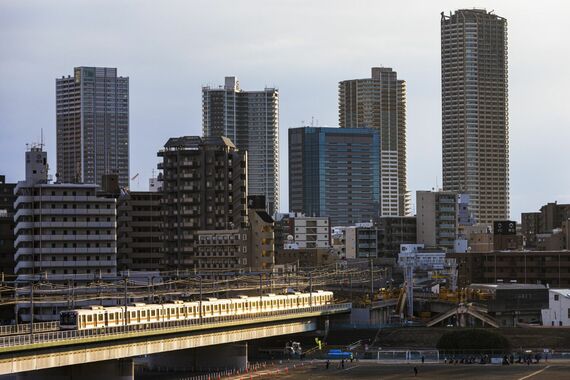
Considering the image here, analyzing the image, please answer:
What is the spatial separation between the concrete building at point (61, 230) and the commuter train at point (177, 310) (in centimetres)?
2688

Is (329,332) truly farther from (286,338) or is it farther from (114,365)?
(114,365)

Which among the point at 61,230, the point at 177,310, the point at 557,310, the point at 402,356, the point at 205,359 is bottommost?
the point at 402,356

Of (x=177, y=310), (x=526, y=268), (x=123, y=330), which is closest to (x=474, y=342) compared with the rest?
(x=177, y=310)

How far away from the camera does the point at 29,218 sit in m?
164

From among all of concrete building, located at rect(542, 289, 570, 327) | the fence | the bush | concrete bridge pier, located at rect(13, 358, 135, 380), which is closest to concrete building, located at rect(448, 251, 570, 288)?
concrete building, located at rect(542, 289, 570, 327)

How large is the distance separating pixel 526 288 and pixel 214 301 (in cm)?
4376

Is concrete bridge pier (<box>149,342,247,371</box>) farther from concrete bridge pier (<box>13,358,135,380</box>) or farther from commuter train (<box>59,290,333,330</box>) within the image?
concrete bridge pier (<box>13,358,135,380</box>)

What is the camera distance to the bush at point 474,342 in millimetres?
128625

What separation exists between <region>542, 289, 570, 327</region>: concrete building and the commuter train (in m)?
24.3

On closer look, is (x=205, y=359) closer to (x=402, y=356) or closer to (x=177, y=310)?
(x=177, y=310)

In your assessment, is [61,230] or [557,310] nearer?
[557,310]

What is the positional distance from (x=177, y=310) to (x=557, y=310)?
5083 cm

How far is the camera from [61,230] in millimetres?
166250

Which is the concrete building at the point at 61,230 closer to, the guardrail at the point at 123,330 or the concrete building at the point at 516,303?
the guardrail at the point at 123,330
